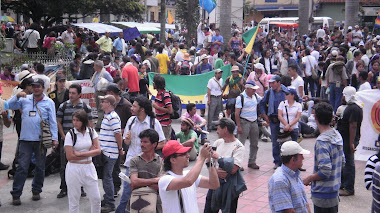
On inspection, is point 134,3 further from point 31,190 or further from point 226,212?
point 226,212

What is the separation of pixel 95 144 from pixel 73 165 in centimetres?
42

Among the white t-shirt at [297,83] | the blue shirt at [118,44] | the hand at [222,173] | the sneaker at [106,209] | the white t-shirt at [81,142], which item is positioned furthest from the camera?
the blue shirt at [118,44]

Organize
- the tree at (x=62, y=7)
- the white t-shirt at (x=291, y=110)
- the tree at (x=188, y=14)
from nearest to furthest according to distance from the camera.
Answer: the white t-shirt at (x=291, y=110) < the tree at (x=62, y=7) < the tree at (x=188, y=14)

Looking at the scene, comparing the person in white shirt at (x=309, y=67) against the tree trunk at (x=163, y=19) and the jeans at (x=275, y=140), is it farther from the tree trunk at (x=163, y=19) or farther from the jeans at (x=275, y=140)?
the tree trunk at (x=163, y=19)

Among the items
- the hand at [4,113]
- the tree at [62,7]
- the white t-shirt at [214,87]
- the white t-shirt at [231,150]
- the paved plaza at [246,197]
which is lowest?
the paved plaza at [246,197]

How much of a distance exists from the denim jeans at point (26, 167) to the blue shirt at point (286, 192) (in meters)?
4.57

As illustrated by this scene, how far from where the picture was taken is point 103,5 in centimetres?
2497

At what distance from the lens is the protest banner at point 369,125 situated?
942cm

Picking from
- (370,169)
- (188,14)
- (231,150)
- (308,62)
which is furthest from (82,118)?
(188,14)

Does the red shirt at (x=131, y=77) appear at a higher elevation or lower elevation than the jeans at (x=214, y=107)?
higher

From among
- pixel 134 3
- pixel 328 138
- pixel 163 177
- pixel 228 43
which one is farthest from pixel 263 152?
pixel 134 3

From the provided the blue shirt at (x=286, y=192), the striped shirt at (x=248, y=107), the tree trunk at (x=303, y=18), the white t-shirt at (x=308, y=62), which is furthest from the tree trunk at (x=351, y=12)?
the blue shirt at (x=286, y=192)

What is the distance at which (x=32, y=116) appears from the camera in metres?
8.16

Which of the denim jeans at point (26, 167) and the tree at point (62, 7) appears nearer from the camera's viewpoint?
the denim jeans at point (26, 167)
